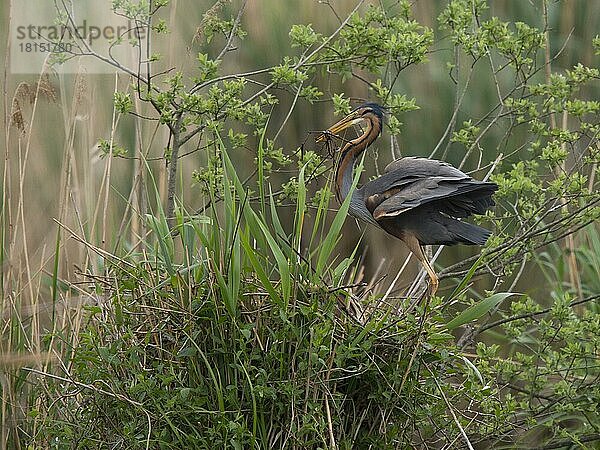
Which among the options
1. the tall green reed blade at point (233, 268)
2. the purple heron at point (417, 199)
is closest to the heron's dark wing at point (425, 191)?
the purple heron at point (417, 199)

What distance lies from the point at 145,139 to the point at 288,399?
1.68m

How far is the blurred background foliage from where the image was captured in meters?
1.91

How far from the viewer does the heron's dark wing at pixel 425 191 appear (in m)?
1.90

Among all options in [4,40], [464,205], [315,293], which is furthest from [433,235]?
[4,40]

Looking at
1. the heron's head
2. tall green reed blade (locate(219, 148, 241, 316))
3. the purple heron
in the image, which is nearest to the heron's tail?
the purple heron

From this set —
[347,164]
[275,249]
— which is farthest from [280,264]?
[347,164]

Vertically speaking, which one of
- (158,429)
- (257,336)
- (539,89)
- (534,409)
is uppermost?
(539,89)

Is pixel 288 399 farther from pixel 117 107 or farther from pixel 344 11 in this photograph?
pixel 344 11

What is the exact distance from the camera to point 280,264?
1866 millimetres

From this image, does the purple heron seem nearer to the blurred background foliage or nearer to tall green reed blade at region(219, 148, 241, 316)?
the blurred background foliage

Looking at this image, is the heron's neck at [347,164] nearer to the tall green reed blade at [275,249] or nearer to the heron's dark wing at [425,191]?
the heron's dark wing at [425,191]

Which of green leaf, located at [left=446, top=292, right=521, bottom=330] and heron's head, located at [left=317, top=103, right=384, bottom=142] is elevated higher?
heron's head, located at [left=317, top=103, right=384, bottom=142]

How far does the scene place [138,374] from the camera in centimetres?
189

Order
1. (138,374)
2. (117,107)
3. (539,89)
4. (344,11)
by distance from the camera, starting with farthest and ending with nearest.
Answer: (344,11)
(539,89)
(117,107)
(138,374)
